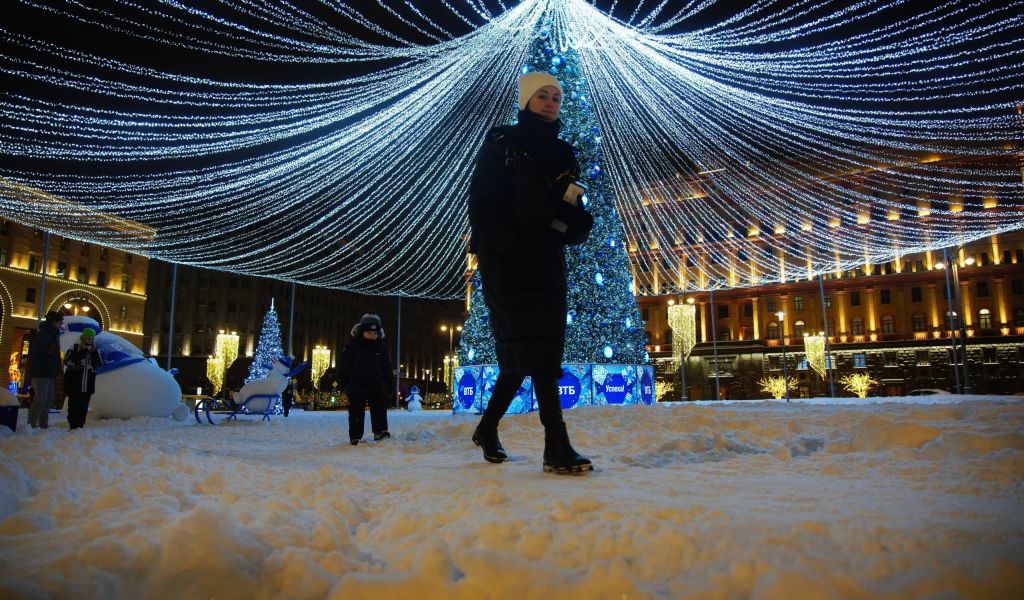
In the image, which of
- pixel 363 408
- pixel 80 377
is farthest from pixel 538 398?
pixel 80 377

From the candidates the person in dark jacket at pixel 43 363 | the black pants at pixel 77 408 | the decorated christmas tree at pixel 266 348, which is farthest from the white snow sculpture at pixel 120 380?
the decorated christmas tree at pixel 266 348

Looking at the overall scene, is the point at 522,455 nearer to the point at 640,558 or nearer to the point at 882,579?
the point at 640,558

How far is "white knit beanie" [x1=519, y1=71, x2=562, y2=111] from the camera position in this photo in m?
3.45

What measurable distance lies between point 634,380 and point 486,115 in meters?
8.00

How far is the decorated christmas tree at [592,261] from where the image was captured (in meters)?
15.1

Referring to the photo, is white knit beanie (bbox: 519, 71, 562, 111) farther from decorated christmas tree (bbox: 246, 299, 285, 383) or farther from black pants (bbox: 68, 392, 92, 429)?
decorated christmas tree (bbox: 246, 299, 285, 383)

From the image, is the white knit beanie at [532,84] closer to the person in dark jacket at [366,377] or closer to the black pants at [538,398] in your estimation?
the black pants at [538,398]

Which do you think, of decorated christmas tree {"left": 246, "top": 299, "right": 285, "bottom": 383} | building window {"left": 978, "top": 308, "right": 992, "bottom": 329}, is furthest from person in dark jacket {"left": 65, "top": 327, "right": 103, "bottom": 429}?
building window {"left": 978, "top": 308, "right": 992, "bottom": 329}

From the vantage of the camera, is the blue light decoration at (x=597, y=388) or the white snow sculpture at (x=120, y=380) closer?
the white snow sculpture at (x=120, y=380)

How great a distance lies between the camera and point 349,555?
1.73m

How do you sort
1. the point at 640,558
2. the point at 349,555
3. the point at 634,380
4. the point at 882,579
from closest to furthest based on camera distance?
1. the point at 882,579
2. the point at 640,558
3. the point at 349,555
4. the point at 634,380

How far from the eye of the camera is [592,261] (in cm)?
1534

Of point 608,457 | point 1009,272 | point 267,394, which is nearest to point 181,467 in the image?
point 608,457

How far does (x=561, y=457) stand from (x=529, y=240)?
1.12m
